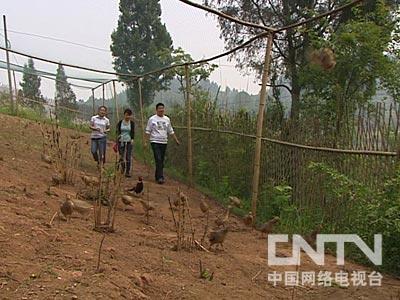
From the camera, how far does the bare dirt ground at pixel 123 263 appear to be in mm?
2924

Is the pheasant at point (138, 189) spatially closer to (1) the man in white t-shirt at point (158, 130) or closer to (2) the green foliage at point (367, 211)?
(1) the man in white t-shirt at point (158, 130)

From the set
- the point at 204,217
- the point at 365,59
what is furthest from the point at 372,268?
the point at 365,59

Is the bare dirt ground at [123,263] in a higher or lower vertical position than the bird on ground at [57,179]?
lower

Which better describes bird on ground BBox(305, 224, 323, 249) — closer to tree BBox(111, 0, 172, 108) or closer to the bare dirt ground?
the bare dirt ground

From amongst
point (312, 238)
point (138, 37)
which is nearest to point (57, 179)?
point (312, 238)

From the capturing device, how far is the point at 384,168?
4754mm

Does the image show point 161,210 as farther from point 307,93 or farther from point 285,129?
point 307,93

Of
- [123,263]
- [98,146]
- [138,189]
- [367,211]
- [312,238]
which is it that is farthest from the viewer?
[98,146]

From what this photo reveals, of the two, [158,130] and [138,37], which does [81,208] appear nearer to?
[158,130]

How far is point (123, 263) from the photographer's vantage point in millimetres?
3518

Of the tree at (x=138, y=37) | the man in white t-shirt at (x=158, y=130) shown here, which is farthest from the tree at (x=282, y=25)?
the tree at (x=138, y=37)

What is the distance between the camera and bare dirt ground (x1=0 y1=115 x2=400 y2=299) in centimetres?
292

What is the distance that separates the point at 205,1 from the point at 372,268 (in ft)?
43.2

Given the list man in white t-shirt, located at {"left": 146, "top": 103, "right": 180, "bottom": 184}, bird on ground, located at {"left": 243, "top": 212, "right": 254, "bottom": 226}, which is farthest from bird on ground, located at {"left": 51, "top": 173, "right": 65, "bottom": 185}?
bird on ground, located at {"left": 243, "top": 212, "right": 254, "bottom": 226}
